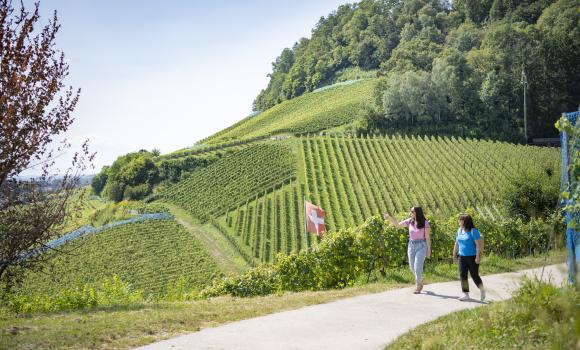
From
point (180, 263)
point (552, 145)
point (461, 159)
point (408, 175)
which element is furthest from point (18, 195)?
point (552, 145)

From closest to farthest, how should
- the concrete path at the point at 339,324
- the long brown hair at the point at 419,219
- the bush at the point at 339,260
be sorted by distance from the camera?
the concrete path at the point at 339,324
the long brown hair at the point at 419,219
the bush at the point at 339,260

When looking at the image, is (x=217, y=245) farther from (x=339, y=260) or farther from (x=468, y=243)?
(x=468, y=243)

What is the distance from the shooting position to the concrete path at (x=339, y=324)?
6.79 meters

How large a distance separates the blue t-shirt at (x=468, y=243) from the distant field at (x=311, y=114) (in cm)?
5944

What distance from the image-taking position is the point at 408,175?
Result: 141ft

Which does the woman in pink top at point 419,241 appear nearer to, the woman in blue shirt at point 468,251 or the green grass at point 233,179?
the woman in blue shirt at point 468,251

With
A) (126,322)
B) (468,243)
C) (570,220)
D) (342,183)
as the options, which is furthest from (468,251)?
(342,183)

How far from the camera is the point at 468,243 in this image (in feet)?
30.6

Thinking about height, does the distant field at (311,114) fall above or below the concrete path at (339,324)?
above

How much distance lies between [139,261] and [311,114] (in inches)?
1923

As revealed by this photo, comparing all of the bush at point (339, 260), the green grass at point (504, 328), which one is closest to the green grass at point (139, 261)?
the bush at point (339, 260)

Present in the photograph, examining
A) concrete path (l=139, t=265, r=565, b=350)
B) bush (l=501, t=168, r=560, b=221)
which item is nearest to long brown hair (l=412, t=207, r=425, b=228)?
concrete path (l=139, t=265, r=565, b=350)

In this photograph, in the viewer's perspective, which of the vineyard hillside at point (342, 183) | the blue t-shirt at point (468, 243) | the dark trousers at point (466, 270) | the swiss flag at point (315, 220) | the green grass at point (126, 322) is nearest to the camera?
the green grass at point (126, 322)

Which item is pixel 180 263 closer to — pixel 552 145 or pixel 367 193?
pixel 367 193
